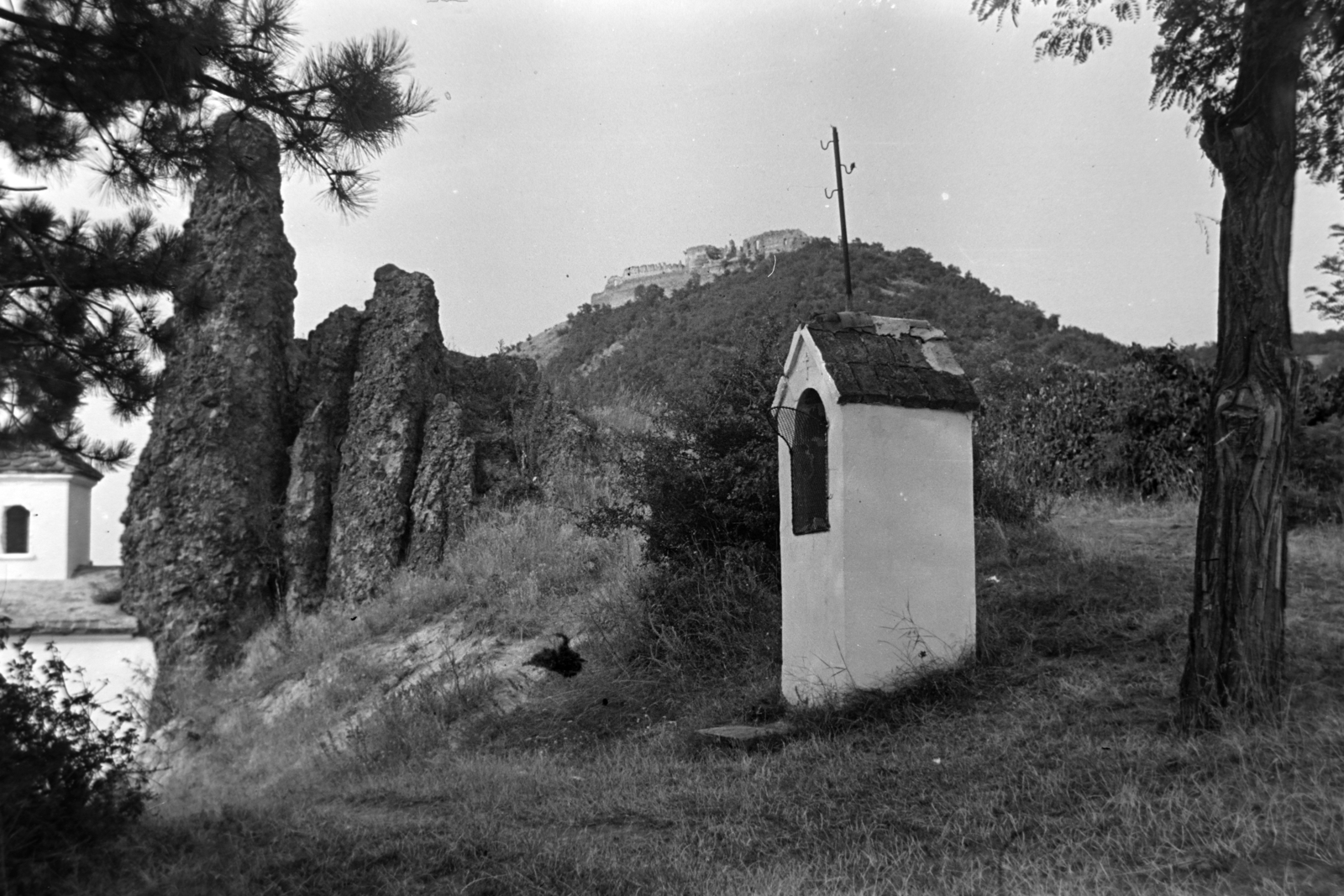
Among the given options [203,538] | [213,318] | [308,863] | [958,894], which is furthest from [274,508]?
[958,894]

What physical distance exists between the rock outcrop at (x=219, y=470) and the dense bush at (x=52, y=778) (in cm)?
1201

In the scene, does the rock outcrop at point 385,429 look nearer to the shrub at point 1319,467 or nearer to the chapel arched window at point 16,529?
the chapel arched window at point 16,529

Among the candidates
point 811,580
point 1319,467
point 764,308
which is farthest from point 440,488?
point 1319,467

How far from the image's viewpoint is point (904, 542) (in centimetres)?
820

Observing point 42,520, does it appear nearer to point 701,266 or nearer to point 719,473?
point 719,473

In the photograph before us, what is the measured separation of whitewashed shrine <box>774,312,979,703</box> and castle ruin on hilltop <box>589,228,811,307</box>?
2636cm

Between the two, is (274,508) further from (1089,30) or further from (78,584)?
(1089,30)

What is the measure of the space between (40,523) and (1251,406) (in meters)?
18.1

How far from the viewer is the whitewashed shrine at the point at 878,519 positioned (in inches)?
318

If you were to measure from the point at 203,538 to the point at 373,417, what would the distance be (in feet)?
10.4

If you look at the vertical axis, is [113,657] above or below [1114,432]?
below

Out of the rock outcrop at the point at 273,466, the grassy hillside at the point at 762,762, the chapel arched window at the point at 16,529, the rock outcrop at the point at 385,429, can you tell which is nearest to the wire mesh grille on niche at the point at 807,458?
the grassy hillside at the point at 762,762

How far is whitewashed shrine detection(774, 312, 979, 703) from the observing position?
8.08m

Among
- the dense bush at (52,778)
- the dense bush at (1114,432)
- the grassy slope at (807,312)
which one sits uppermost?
the grassy slope at (807,312)
